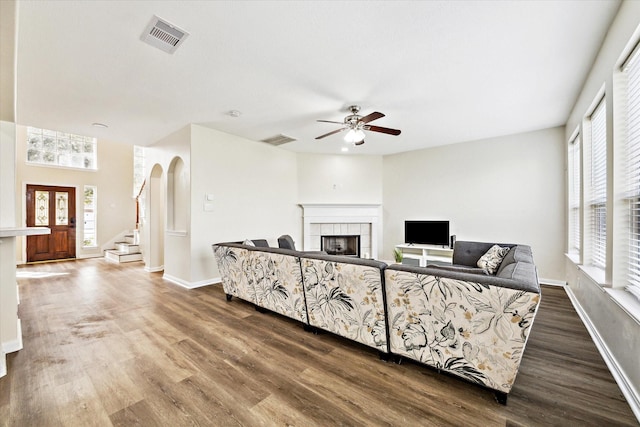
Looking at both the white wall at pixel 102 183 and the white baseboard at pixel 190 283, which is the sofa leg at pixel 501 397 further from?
the white wall at pixel 102 183

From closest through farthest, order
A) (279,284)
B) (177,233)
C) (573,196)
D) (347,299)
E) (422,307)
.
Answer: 1. (422,307)
2. (347,299)
3. (279,284)
4. (573,196)
5. (177,233)

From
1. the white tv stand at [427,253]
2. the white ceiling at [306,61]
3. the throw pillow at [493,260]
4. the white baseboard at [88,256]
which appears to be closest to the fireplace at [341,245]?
the white tv stand at [427,253]

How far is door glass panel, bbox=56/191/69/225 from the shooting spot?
6891mm

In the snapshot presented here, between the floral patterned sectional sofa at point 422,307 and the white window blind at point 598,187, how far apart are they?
43.7 inches

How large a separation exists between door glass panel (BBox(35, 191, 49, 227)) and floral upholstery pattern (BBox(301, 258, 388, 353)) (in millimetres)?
8075

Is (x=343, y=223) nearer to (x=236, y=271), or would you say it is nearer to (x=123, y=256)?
(x=236, y=271)

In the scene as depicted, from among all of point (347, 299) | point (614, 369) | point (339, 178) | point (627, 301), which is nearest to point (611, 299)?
point (627, 301)

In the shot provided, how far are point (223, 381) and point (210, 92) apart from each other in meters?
2.98

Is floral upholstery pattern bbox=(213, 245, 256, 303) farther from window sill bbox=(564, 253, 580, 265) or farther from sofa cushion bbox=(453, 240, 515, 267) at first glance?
window sill bbox=(564, 253, 580, 265)

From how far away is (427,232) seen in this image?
18.0 feet

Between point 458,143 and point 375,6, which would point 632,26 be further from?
point 458,143

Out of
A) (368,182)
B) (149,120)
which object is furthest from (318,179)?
(149,120)

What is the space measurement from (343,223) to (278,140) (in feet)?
7.99

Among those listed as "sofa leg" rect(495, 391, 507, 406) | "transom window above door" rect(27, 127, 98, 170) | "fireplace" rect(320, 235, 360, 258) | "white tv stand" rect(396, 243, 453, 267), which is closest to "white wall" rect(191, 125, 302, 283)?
"fireplace" rect(320, 235, 360, 258)
